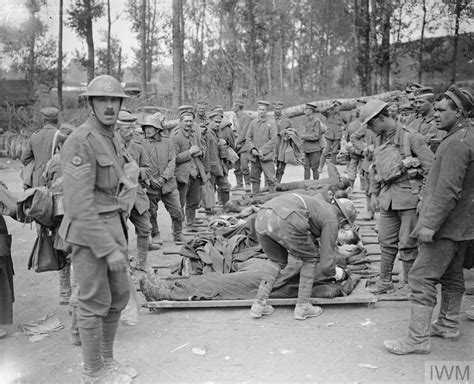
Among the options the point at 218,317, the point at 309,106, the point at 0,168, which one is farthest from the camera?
the point at 0,168

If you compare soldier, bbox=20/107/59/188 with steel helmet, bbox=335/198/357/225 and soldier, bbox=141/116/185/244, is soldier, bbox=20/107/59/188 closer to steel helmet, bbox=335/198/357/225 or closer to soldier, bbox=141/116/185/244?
soldier, bbox=141/116/185/244

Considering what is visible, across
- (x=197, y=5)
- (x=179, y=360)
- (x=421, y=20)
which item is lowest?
(x=179, y=360)

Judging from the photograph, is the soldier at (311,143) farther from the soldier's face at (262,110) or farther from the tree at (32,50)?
the tree at (32,50)

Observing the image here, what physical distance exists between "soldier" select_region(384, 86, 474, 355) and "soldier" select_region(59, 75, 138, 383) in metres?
2.21

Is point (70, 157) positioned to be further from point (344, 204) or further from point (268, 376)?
point (344, 204)

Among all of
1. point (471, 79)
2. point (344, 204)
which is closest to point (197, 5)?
point (471, 79)

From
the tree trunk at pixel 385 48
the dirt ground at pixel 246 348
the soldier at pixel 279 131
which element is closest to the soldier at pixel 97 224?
the dirt ground at pixel 246 348

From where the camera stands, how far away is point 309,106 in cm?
1427

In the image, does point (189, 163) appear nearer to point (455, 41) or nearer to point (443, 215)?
point (443, 215)

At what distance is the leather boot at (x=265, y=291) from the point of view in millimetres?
5192

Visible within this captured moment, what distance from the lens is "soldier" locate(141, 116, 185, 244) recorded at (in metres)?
8.33

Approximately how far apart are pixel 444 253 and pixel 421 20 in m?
25.2

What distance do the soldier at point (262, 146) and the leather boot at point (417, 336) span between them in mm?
7986

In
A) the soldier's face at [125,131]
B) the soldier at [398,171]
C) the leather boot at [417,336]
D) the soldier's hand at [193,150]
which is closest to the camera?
the leather boot at [417,336]
